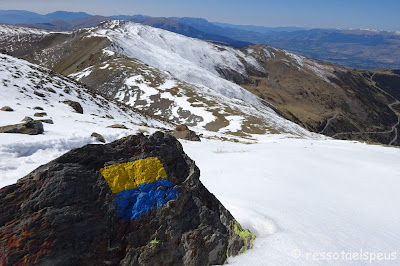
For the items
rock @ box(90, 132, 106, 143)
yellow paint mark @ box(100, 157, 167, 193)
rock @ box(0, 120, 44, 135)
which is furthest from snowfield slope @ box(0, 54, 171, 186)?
yellow paint mark @ box(100, 157, 167, 193)

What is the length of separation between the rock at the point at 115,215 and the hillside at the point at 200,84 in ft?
139

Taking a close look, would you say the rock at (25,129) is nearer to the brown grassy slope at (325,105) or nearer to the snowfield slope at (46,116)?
the snowfield slope at (46,116)

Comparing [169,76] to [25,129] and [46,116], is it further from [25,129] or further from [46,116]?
[25,129]

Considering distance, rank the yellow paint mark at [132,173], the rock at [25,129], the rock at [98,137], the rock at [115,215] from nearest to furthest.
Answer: the rock at [115,215] → the yellow paint mark at [132,173] → the rock at [25,129] → the rock at [98,137]

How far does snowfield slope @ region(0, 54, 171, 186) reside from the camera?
867cm

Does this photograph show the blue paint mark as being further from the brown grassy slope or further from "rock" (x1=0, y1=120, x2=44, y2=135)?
the brown grassy slope

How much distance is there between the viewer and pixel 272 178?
936 centimetres

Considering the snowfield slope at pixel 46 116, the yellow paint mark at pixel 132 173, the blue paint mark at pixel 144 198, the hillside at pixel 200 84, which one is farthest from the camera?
the hillside at pixel 200 84

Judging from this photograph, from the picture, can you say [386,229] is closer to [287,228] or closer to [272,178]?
[287,228]

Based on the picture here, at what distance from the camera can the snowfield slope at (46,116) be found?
8672 millimetres

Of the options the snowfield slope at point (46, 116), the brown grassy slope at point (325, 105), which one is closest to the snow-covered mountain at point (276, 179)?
the snowfield slope at point (46, 116)

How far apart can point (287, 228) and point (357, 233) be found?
1.64 metres

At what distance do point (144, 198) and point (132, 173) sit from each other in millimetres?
589

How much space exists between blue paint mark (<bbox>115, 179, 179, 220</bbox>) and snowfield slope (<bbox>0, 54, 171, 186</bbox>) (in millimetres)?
4248
